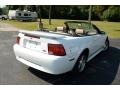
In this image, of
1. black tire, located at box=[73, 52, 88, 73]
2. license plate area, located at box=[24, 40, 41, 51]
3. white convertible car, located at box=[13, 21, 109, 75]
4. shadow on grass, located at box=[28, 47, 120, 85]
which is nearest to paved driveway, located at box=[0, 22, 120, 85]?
shadow on grass, located at box=[28, 47, 120, 85]

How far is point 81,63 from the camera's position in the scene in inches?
215

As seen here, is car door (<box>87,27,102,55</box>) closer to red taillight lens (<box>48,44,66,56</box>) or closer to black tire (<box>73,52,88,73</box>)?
black tire (<box>73,52,88,73</box>)

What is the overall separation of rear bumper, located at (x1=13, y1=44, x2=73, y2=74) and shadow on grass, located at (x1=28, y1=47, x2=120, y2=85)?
371mm

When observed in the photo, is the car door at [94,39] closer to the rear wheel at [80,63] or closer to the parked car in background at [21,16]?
the rear wheel at [80,63]

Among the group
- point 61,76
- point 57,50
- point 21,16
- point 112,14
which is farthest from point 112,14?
point 57,50

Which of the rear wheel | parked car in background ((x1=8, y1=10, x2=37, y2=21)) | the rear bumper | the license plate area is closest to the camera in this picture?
the rear bumper

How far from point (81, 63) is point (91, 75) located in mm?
415

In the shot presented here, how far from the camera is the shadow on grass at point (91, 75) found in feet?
16.1

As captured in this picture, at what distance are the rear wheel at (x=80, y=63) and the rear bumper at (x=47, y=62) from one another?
0.38 metres

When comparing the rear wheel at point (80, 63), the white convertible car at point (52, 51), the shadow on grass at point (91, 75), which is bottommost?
the shadow on grass at point (91, 75)

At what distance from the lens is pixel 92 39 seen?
609cm

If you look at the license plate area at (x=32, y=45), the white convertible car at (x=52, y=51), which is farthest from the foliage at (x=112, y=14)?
the license plate area at (x=32, y=45)

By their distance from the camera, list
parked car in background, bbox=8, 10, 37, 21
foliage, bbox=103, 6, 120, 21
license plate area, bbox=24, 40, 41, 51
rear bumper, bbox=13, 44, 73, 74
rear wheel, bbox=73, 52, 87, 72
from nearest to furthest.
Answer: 1. rear bumper, bbox=13, 44, 73, 74
2. license plate area, bbox=24, 40, 41, 51
3. rear wheel, bbox=73, 52, 87, 72
4. parked car in background, bbox=8, 10, 37, 21
5. foliage, bbox=103, 6, 120, 21

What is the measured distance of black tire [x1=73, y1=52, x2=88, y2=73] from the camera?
522cm
